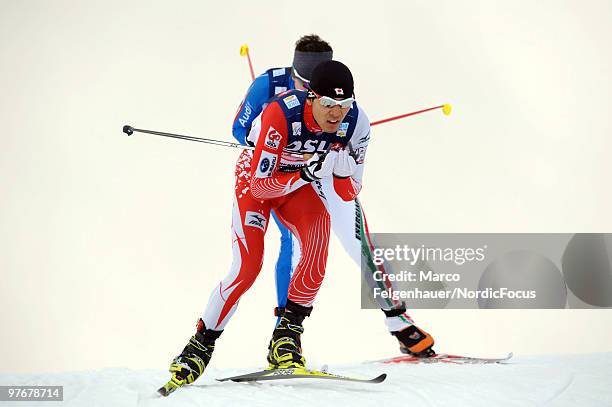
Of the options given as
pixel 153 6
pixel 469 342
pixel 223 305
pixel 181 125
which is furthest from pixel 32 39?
pixel 223 305

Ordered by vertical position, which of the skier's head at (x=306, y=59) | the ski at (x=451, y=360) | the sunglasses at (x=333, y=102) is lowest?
the ski at (x=451, y=360)

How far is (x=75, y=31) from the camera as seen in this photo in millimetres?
9148

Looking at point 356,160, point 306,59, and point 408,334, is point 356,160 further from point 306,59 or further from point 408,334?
point 408,334

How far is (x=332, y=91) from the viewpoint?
3227 mm

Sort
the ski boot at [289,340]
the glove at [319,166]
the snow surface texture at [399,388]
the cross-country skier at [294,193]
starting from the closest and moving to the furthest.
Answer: the snow surface texture at [399,388] → the glove at [319,166] → the cross-country skier at [294,193] → the ski boot at [289,340]

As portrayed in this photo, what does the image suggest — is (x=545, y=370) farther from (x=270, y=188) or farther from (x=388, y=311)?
(x=270, y=188)

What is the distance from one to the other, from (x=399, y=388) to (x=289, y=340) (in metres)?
0.50

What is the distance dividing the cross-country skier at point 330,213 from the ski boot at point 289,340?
39cm

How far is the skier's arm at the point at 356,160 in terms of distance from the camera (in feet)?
10.9

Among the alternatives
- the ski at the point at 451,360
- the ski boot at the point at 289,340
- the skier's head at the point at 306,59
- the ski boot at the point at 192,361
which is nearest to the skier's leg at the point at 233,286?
the ski boot at the point at 192,361

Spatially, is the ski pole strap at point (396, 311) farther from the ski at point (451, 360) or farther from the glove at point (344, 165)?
the glove at point (344, 165)
